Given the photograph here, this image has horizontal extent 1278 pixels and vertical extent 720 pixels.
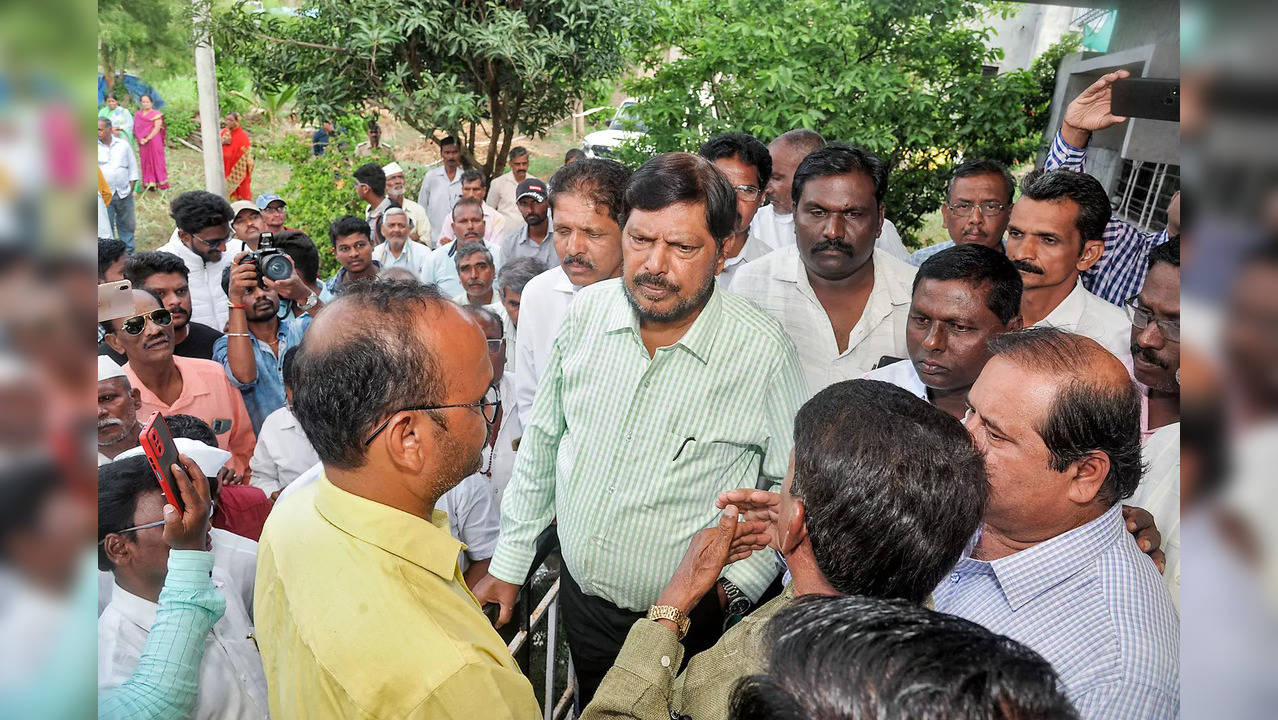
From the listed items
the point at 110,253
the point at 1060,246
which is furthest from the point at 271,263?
the point at 1060,246

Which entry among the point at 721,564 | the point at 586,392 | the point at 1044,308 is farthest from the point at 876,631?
the point at 1044,308

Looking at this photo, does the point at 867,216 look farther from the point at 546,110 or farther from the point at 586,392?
the point at 546,110

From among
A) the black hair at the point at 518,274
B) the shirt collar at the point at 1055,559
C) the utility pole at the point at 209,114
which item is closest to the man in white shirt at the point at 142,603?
the shirt collar at the point at 1055,559

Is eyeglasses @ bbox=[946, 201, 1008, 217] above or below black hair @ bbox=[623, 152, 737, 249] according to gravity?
below

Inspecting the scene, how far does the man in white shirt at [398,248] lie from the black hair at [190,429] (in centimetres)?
403

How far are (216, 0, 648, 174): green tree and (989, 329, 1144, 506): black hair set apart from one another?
7.30 metres

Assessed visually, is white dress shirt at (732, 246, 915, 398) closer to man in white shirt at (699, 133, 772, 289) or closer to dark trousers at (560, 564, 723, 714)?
man in white shirt at (699, 133, 772, 289)

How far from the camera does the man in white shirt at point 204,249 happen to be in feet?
17.4

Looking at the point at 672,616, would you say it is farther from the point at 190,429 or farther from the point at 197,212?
the point at 197,212

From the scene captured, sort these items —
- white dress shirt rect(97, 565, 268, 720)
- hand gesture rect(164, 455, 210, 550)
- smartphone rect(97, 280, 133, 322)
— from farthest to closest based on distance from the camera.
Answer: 1. smartphone rect(97, 280, 133, 322)
2. hand gesture rect(164, 455, 210, 550)
3. white dress shirt rect(97, 565, 268, 720)

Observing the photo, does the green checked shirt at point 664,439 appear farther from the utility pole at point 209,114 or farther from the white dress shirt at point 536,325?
the utility pole at point 209,114

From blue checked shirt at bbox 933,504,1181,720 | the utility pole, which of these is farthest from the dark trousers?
the utility pole

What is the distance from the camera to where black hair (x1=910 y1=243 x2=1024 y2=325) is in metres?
2.79

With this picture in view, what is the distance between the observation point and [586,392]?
8.71ft
